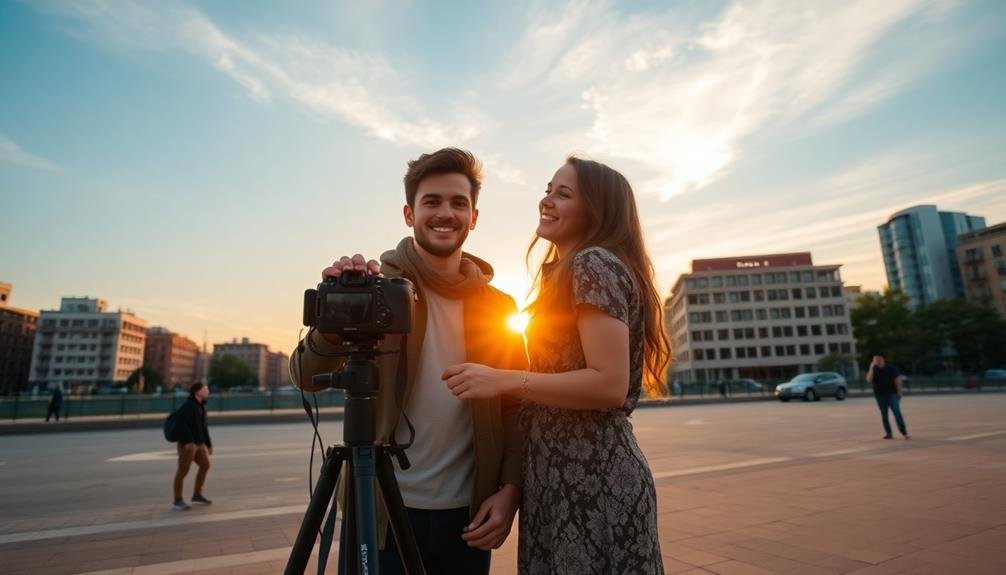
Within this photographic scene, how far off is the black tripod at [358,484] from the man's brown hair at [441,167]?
0.79 meters

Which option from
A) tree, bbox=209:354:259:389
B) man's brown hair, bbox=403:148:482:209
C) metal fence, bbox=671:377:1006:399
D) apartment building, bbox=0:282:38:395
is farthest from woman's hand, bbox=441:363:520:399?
apartment building, bbox=0:282:38:395

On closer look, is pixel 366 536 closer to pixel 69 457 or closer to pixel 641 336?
pixel 641 336

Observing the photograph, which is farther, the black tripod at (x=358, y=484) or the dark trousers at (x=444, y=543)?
the dark trousers at (x=444, y=543)

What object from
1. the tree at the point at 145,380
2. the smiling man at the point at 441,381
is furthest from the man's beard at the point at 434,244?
the tree at the point at 145,380

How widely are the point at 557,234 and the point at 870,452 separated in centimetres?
999

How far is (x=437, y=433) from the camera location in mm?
1765

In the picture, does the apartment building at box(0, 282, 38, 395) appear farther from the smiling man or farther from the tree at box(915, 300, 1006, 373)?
the tree at box(915, 300, 1006, 373)

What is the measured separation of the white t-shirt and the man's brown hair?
443 mm

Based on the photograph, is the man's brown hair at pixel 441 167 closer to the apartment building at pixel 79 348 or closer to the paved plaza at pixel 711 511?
the paved plaza at pixel 711 511

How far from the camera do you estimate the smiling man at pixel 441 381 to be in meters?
1.67

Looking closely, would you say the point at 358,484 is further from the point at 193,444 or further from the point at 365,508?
the point at 193,444

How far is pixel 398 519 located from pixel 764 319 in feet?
282

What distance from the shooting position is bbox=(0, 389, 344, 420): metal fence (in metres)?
20.2

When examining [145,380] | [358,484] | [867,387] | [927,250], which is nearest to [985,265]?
[927,250]
